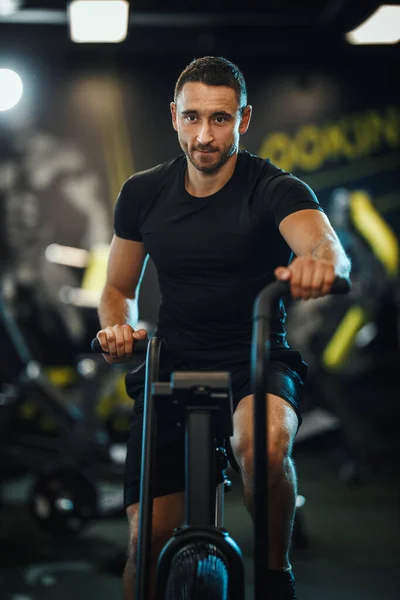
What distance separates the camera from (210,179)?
7.06 feet

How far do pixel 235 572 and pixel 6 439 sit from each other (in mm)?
3254

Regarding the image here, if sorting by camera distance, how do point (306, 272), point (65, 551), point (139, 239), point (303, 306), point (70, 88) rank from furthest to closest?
point (70, 88)
point (303, 306)
point (65, 551)
point (139, 239)
point (306, 272)

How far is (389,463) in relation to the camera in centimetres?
563

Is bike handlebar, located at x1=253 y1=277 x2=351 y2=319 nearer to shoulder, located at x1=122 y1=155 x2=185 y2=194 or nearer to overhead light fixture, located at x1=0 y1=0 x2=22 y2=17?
shoulder, located at x1=122 y1=155 x2=185 y2=194

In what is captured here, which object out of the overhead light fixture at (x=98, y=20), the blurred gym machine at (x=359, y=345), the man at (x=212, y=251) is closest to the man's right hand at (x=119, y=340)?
the man at (x=212, y=251)

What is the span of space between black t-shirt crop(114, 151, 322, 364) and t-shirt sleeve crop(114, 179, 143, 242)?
6 centimetres

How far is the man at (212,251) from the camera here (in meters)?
1.96

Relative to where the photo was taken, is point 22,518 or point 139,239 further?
point 22,518

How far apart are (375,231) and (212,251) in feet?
15.0

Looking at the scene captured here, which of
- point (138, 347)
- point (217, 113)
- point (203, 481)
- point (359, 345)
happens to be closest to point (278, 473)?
point (203, 481)

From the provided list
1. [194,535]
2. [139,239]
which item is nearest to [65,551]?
[139,239]

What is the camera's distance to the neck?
2.14 meters

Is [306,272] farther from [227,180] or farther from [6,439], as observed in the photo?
[6,439]

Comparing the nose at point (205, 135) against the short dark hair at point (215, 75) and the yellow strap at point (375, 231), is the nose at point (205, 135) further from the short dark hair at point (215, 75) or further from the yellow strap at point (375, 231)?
the yellow strap at point (375, 231)
